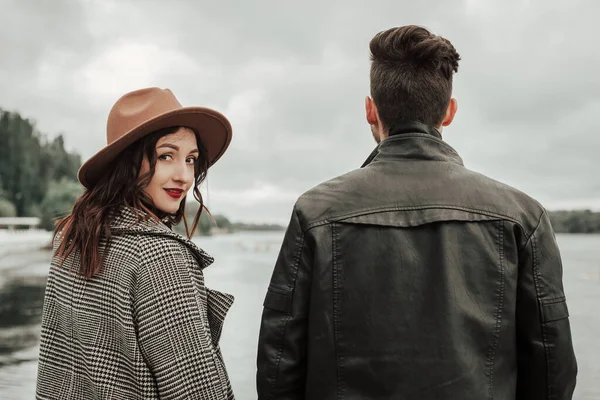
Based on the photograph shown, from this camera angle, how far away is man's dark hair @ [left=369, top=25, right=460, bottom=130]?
204 cm

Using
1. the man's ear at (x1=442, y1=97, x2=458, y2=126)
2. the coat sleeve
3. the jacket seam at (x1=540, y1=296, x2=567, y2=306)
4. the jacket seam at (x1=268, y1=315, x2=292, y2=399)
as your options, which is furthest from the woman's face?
the jacket seam at (x1=540, y1=296, x2=567, y2=306)

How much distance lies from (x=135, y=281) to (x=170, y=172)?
0.42m

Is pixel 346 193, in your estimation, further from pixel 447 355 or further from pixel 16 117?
pixel 16 117

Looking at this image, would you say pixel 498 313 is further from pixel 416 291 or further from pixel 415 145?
pixel 415 145

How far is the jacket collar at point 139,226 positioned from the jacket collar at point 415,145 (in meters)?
0.68

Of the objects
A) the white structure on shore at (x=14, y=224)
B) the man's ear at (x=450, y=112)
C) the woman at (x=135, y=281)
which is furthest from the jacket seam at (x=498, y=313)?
the white structure on shore at (x=14, y=224)

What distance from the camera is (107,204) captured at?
216 centimetres

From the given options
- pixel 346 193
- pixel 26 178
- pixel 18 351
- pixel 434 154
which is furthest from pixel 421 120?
pixel 26 178

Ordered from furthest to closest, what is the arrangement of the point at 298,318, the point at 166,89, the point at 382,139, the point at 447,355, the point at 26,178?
the point at 26,178 → the point at 166,89 → the point at 382,139 → the point at 298,318 → the point at 447,355

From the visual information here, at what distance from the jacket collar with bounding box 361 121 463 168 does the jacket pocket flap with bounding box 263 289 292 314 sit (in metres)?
0.53

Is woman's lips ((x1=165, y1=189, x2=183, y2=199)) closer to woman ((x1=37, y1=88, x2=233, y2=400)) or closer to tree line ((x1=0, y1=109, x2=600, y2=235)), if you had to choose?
woman ((x1=37, y1=88, x2=233, y2=400))

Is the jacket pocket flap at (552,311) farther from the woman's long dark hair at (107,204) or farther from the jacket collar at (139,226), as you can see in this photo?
the woman's long dark hair at (107,204)

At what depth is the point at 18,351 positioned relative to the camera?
8.19 m

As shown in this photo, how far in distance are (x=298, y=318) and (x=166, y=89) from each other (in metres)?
1.03
